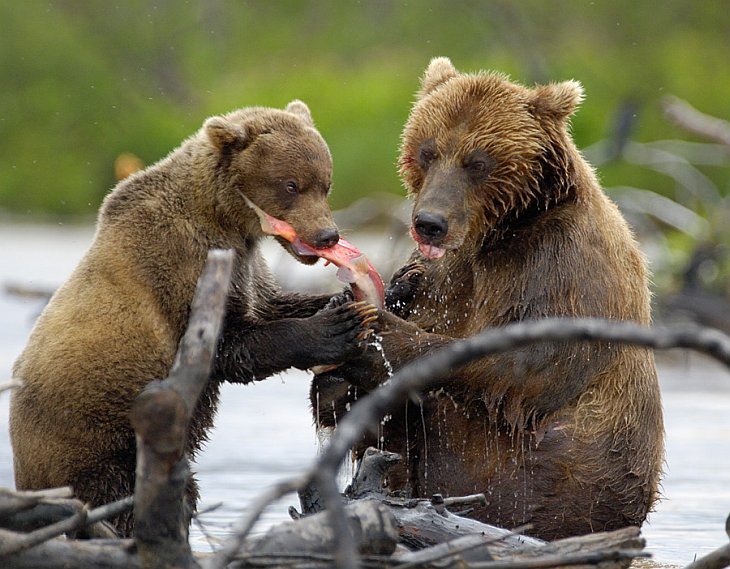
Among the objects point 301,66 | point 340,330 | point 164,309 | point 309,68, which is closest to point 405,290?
point 340,330

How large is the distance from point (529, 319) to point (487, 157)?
0.69 metres

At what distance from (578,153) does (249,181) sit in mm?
1405

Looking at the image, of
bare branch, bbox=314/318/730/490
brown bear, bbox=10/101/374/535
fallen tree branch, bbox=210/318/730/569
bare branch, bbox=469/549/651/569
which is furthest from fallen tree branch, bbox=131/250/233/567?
brown bear, bbox=10/101/374/535

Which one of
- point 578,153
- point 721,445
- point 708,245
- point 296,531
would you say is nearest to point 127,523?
point 296,531

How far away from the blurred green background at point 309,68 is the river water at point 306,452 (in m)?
16.0

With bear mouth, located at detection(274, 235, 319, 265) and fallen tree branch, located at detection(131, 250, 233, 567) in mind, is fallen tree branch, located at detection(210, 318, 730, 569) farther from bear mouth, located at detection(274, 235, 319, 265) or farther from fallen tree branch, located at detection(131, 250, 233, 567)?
bear mouth, located at detection(274, 235, 319, 265)

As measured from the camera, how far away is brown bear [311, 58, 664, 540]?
648cm

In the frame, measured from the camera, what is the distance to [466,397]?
6.55 m

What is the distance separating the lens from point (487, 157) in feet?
21.5

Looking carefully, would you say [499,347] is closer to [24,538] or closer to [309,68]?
[24,538]

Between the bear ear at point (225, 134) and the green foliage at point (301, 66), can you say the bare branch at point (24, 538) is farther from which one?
the green foliage at point (301, 66)

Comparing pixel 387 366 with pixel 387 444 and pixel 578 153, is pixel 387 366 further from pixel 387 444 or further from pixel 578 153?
pixel 578 153

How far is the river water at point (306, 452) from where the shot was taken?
7.85 metres

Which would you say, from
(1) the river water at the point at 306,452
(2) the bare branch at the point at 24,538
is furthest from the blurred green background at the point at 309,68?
(2) the bare branch at the point at 24,538
